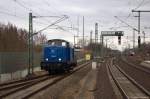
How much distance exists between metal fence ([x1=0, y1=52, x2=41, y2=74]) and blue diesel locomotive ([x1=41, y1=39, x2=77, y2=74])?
6.88 feet

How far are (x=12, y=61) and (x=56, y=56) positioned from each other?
5.86 m

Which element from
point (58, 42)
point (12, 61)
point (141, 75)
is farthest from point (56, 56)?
point (141, 75)

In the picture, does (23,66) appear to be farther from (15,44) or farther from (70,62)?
(15,44)

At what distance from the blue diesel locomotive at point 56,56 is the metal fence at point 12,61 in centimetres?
210

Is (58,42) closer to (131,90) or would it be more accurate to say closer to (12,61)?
(12,61)

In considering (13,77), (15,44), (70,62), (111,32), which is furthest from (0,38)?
(111,32)

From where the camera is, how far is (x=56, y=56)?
42.4 m

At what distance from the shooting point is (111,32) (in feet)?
315

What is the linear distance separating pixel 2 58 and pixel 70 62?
11.1 m

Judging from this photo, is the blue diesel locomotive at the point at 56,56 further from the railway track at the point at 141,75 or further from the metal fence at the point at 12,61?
the railway track at the point at 141,75

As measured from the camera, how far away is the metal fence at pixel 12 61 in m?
35.1

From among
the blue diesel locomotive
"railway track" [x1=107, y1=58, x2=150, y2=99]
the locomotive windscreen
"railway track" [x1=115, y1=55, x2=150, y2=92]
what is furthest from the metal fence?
"railway track" [x1=115, y1=55, x2=150, y2=92]

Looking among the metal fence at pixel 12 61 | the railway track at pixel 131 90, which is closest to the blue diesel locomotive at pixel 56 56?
the metal fence at pixel 12 61

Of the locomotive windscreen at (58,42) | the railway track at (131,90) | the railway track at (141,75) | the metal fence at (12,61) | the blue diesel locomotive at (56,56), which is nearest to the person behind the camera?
the railway track at (131,90)
